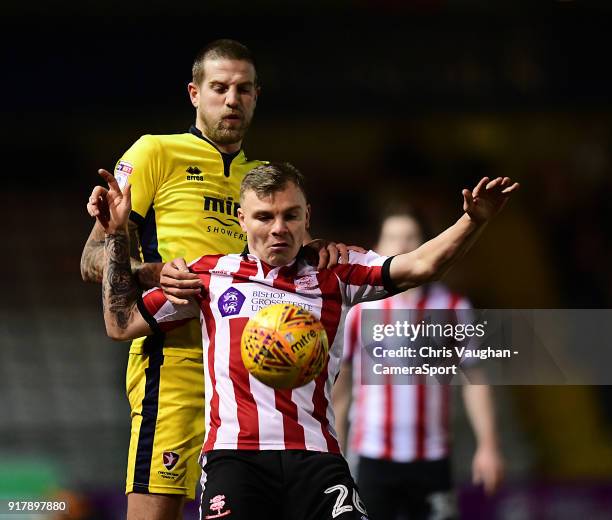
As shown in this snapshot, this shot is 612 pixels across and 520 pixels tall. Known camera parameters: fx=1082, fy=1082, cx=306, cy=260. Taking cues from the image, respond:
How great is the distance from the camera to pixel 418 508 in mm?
5730

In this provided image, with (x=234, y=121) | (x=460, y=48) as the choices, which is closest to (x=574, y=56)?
(x=460, y=48)

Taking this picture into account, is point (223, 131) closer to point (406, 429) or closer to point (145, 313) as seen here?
point (145, 313)

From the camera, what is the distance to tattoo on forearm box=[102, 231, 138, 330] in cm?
389

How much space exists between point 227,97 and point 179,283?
89 cm

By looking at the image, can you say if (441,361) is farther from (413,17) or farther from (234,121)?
(413,17)

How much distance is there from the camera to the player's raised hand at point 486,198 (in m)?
3.65

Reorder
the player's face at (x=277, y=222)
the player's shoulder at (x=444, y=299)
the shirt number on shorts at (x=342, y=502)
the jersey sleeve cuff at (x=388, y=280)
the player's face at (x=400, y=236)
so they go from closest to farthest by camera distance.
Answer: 1. the shirt number on shorts at (x=342, y=502)
2. the player's face at (x=277, y=222)
3. the jersey sleeve cuff at (x=388, y=280)
4. the player's face at (x=400, y=236)
5. the player's shoulder at (x=444, y=299)

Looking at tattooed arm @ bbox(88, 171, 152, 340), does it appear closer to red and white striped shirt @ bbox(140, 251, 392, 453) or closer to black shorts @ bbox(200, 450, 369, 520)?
red and white striped shirt @ bbox(140, 251, 392, 453)

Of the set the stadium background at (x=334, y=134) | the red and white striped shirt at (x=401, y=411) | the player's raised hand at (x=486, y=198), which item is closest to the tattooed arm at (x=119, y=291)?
the player's raised hand at (x=486, y=198)

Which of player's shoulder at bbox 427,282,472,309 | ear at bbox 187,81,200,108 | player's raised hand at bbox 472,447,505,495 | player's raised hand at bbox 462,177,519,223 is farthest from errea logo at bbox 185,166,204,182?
player's raised hand at bbox 472,447,505,495

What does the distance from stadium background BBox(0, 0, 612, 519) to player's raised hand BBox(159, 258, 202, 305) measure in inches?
234

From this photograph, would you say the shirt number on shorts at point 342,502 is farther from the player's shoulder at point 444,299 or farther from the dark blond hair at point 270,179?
the player's shoulder at point 444,299

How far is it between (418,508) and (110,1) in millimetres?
6696

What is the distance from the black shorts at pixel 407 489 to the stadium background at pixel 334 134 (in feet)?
12.3
